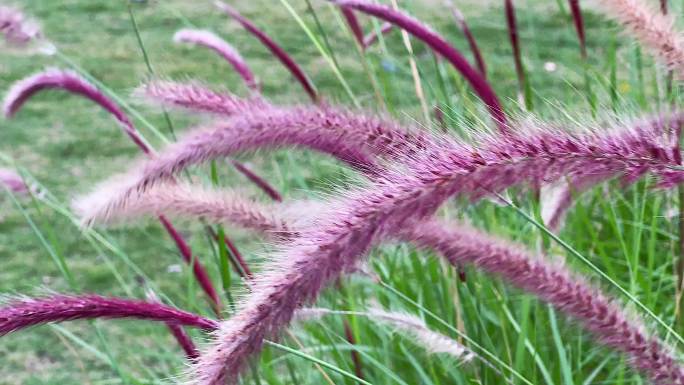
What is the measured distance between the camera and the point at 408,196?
605mm

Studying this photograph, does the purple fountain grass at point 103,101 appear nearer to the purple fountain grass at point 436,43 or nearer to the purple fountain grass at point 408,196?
the purple fountain grass at point 436,43

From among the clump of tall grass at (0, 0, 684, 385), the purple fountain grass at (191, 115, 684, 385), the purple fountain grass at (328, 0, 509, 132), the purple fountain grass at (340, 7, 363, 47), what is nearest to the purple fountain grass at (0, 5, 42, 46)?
the clump of tall grass at (0, 0, 684, 385)

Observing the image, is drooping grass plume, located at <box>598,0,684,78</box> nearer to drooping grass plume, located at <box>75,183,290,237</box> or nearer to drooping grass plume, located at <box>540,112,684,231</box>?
drooping grass plume, located at <box>540,112,684,231</box>

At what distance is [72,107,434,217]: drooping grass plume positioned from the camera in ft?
2.78

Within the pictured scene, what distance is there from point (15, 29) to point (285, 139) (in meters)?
0.69

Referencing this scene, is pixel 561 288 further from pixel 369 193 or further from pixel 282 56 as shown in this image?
pixel 282 56

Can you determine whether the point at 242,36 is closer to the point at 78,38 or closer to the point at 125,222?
the point at 78,38

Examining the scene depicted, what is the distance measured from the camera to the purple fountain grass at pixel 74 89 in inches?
45.0

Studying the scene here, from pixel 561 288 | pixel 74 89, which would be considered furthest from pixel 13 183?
pixel 561 288

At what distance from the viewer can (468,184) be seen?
0.61m

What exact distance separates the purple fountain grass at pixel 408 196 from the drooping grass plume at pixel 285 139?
19cm

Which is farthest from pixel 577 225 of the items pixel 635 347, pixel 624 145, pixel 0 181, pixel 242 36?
pixel 242 36

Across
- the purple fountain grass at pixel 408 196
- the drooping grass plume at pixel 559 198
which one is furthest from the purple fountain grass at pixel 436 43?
the purple fountain grass at pixel 408 196

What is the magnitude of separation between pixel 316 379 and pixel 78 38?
3089mm
